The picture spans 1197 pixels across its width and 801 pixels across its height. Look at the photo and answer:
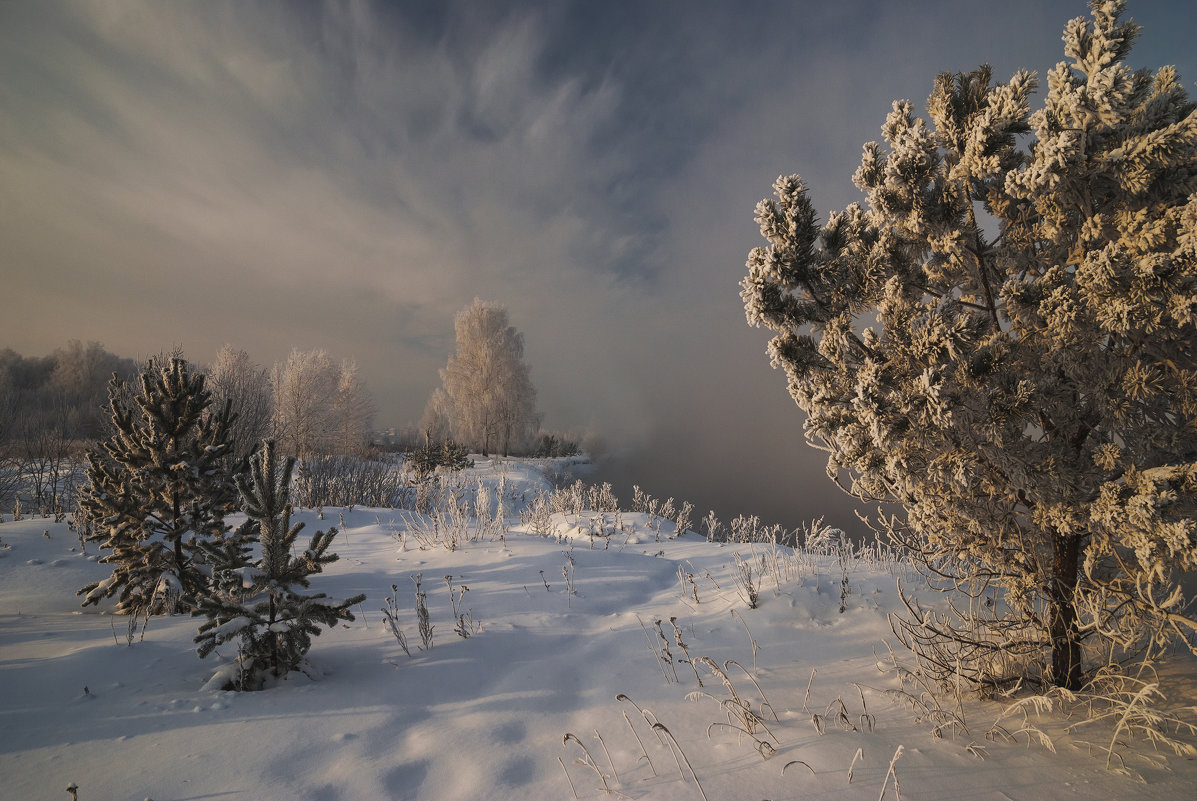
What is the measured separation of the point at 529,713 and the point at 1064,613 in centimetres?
317

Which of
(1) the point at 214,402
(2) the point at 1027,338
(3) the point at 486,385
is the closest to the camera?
(2) the point at 1027,338

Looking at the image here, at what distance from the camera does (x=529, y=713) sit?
283 centimetres

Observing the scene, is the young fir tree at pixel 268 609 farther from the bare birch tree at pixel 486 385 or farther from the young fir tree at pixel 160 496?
the bare birch tree at pixel 486 385

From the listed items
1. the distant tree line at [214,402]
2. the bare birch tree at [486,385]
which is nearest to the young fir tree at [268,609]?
the distant tree line at [214,402]

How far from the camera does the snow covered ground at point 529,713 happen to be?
2.13m

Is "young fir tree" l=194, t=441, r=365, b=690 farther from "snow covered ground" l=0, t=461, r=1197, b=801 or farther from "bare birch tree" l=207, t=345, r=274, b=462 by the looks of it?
"bare birch tree" l=207, t=345, r=274, b=462

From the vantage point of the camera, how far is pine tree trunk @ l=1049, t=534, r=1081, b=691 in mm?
2783

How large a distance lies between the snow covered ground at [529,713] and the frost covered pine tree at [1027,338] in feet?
2.07

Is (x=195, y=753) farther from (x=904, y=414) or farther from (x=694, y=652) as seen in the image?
(x=904, y=414)

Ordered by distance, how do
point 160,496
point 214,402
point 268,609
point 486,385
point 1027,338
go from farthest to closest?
point 486,385
point 214,402
point 160,496
point 268,609
point 1027,338

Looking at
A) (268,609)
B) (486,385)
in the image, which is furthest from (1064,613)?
(486,385)

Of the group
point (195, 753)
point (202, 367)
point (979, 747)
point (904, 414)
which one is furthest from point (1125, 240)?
point (202, 367)

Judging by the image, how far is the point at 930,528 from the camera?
3014 millimetres

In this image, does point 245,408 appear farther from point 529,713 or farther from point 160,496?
point 529,713
